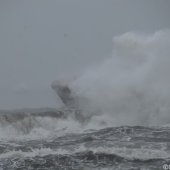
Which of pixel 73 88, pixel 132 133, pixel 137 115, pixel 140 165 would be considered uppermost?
pixel 73 88

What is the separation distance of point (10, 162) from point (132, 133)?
1082 centimetres

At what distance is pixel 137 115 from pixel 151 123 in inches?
94.0

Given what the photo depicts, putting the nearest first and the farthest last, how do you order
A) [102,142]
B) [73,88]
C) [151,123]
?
[102,142] < [151,123] < [73,88]

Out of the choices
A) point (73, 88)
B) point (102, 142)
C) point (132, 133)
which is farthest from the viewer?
point (73, 88)

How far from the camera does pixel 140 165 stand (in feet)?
61.5

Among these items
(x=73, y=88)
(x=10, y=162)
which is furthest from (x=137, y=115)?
(x=10, y=162)

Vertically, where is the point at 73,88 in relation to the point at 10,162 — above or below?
above

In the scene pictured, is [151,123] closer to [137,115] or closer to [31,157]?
[137,115]

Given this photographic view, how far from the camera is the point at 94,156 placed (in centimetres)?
2075

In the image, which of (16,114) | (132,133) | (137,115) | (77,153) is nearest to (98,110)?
(137,115)

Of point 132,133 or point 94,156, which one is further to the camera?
point 132,133

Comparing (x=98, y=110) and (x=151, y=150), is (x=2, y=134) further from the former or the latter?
(x=151, y=150)

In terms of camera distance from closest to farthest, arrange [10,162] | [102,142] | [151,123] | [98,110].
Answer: [10,162], [102,142], [151,123], [98,110]

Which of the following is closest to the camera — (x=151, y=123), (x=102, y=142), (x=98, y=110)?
(x=102, y=142)
